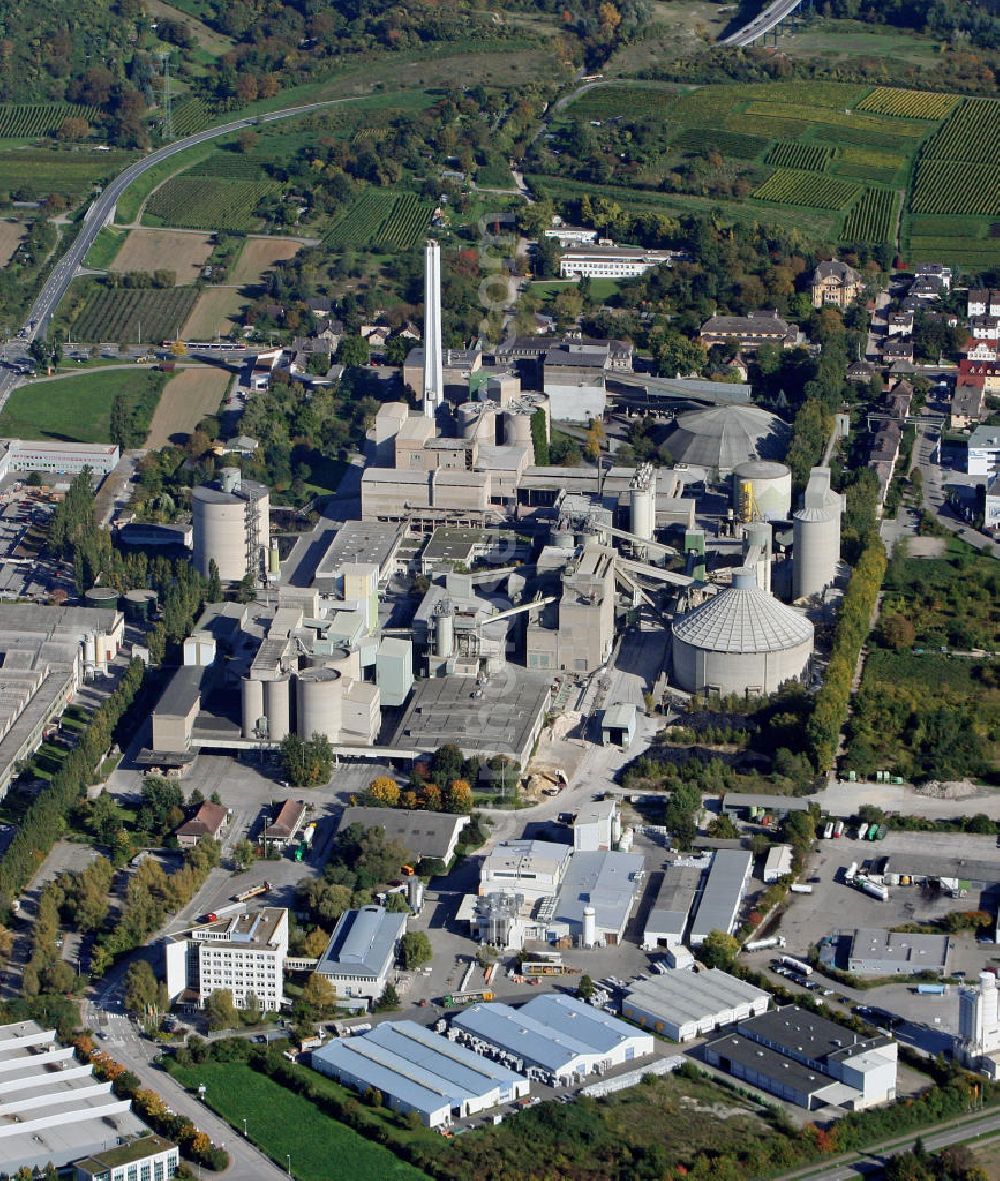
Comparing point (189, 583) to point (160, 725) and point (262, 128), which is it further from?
point (262, 128)

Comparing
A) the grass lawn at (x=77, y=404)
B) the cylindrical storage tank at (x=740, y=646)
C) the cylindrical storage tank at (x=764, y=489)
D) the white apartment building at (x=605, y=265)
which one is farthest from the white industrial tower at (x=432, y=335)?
the cylindrical storage tank at (x=740, y=646)

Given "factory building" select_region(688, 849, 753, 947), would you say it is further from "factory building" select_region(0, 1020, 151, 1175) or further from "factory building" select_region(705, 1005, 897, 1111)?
"factory building" select_region(0, 1020, 151, 1175)

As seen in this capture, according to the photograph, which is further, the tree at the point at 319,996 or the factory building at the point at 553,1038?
the tree at the point at 319,996

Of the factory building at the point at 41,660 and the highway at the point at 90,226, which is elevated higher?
the highway at the point at 90,226

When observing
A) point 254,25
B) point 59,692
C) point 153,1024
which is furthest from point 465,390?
point 254,25

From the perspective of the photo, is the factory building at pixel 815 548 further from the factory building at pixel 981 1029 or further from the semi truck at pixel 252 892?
the factory building at pixel 981 1029
